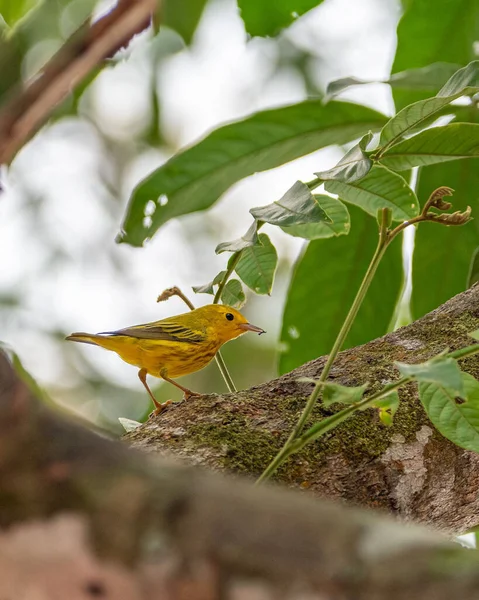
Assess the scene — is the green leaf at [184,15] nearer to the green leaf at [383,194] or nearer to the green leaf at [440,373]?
the green leaf at [383,194]

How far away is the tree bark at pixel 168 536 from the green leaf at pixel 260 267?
4.90ft

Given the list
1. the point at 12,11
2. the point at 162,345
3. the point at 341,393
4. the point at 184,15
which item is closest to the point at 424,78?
the point at 184,15

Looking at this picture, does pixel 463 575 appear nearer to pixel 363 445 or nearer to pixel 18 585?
pixel 18 585

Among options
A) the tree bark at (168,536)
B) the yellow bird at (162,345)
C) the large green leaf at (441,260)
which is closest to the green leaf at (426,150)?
the large green leaf at (441,260)

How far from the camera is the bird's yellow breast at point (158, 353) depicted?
3.48 m

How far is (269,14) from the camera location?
100 inches

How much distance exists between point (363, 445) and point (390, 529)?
1153 millimetres

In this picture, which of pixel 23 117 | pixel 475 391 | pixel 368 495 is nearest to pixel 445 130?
pixel 475 391

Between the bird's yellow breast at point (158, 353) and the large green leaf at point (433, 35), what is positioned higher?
the large green leaf at point (433, 35)

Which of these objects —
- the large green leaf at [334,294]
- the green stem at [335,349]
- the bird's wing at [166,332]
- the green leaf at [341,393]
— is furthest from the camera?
the bird's wing at [166,332]

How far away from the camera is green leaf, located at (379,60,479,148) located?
184 cm

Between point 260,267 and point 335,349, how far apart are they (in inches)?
25.2

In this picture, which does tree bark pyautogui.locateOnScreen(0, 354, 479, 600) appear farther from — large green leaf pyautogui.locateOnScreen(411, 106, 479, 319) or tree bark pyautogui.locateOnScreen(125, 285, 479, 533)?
large green leaf pyautogui.locateOnScreen(411, 106, 479, 319)

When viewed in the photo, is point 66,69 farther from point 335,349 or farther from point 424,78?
point 424,78
